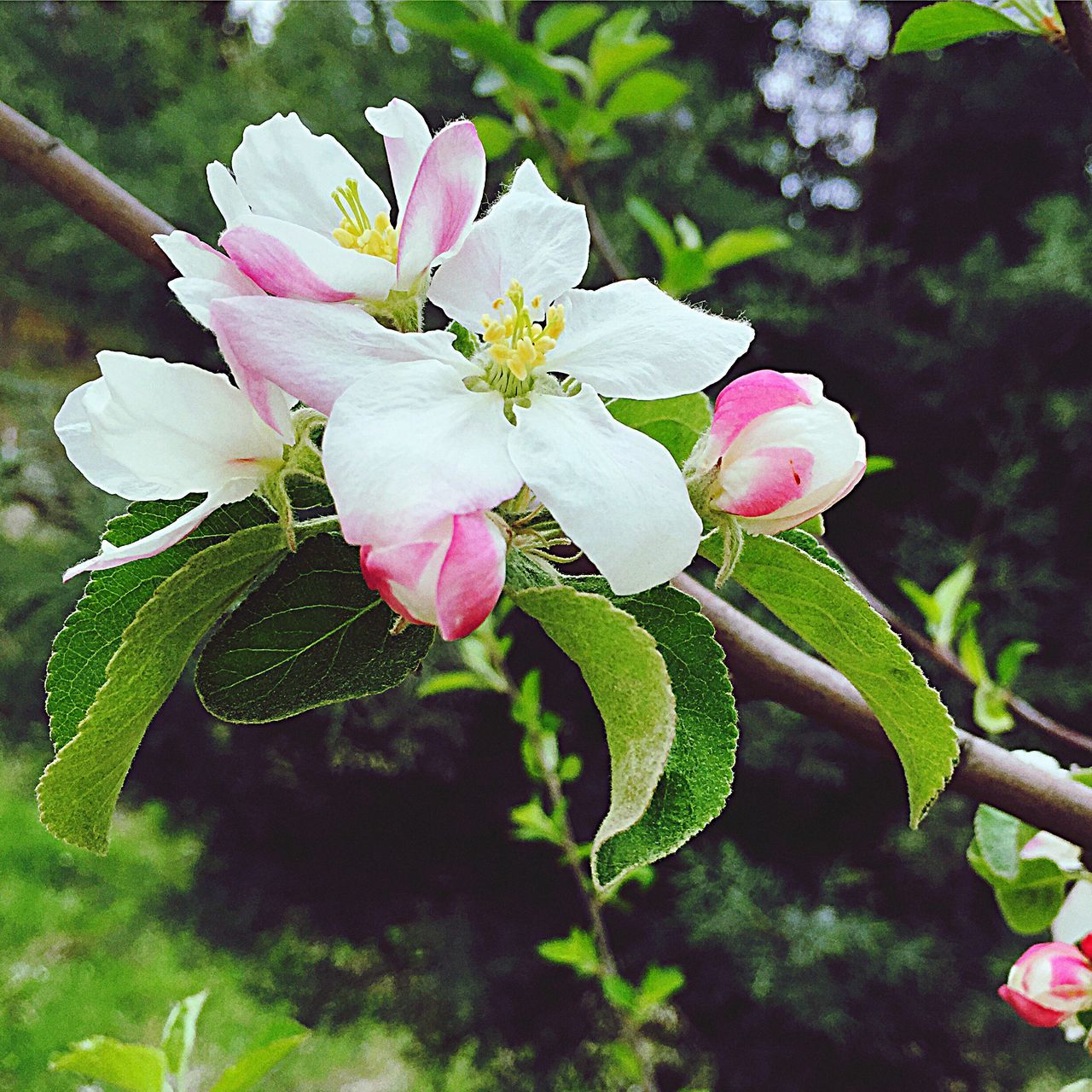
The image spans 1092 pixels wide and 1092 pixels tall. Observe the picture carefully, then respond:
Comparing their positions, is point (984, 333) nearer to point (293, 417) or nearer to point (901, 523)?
point (901, 523)

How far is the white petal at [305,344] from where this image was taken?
19 cm

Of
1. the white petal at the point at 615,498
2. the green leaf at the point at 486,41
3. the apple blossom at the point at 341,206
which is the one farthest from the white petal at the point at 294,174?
the green leaf at the point at 486,41

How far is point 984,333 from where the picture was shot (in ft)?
4.38

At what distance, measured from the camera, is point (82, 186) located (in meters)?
0.36

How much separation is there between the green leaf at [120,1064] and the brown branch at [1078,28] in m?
0.63

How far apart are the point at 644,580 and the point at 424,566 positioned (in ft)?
0.14

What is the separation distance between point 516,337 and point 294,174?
0.09 m

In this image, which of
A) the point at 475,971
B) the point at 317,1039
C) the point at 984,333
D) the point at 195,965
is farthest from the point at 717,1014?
the point at 984,333

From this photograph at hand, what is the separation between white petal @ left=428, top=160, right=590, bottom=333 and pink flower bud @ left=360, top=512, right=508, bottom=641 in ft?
0.20

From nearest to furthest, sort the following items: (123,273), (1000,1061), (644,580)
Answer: (644,580), (1000,1061), (123,273)

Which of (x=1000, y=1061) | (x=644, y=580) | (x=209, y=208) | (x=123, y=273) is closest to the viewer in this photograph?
(x=644, y=580)

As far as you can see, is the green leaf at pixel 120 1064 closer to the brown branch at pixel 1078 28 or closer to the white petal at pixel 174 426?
the white petal at pixel 174 426

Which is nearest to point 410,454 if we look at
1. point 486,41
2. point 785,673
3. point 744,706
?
point 785,673

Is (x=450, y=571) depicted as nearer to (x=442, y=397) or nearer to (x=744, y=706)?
(x=442, y=397)
